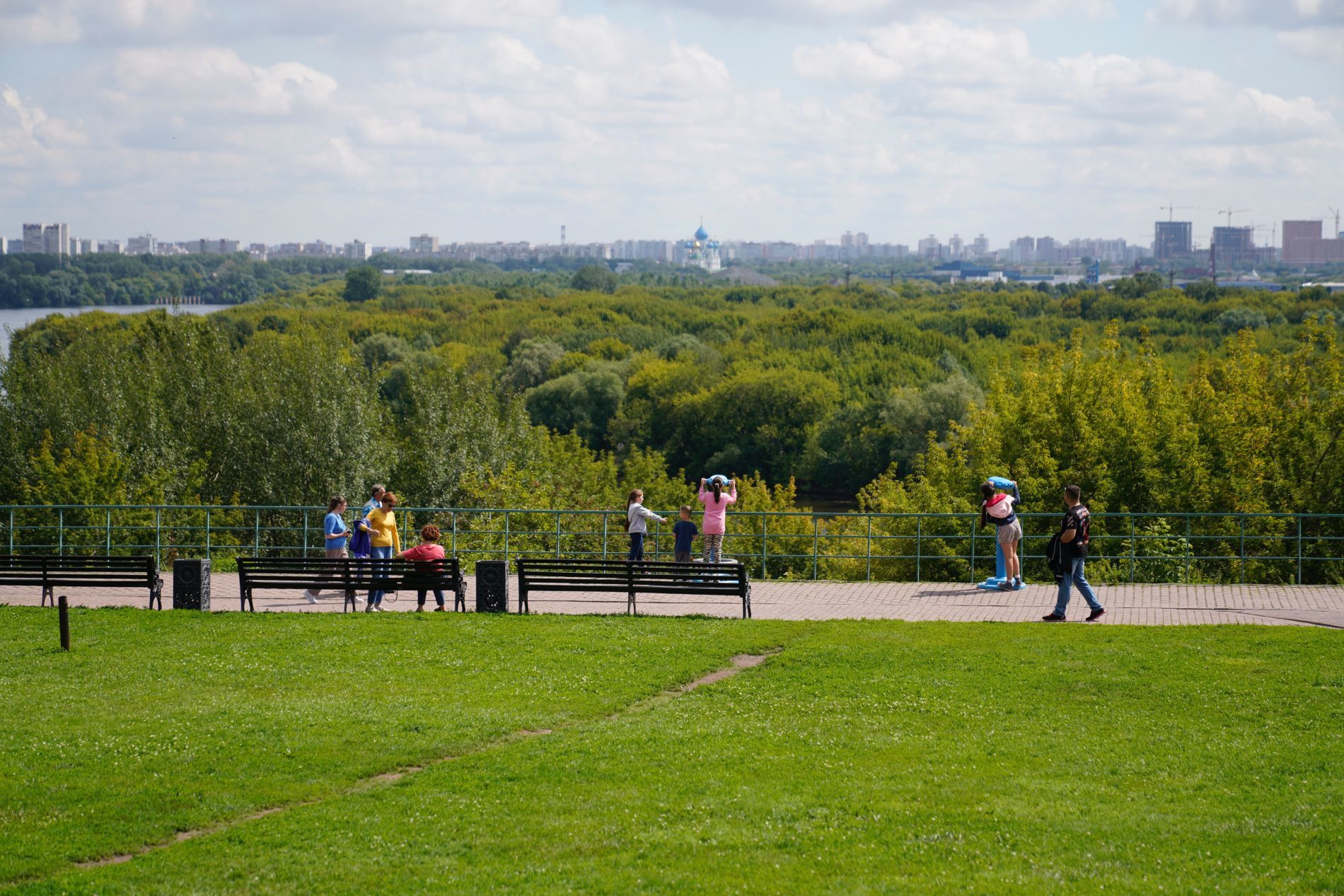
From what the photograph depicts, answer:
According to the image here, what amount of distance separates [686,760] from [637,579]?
6699mm

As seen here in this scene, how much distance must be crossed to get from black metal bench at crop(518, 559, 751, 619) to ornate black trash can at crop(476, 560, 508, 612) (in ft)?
0.71

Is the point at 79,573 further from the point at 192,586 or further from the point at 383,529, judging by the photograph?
the point at 383,529

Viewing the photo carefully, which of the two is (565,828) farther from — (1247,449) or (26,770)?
(1247,449)

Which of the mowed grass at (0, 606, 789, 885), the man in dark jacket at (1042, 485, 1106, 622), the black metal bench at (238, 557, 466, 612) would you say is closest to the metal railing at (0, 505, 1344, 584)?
the black metal bench at (238, 557, 466, 612)

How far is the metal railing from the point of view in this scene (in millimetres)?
21141

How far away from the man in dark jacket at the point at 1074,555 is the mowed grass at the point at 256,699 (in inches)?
145

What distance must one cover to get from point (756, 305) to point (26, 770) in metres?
157

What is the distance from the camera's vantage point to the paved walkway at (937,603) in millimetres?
16875

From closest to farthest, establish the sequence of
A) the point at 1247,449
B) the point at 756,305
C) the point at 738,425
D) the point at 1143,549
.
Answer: the point at 1143,549
the point at 1247,449
the point at 738,425
the point at 756,305

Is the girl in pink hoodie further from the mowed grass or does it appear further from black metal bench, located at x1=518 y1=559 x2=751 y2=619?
the mowed grass

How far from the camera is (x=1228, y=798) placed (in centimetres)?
920

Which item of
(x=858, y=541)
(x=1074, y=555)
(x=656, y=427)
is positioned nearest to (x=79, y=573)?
(x=1074, y=555)

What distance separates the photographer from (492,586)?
55.5 feet

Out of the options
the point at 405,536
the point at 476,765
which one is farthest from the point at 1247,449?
the point at 476,765
